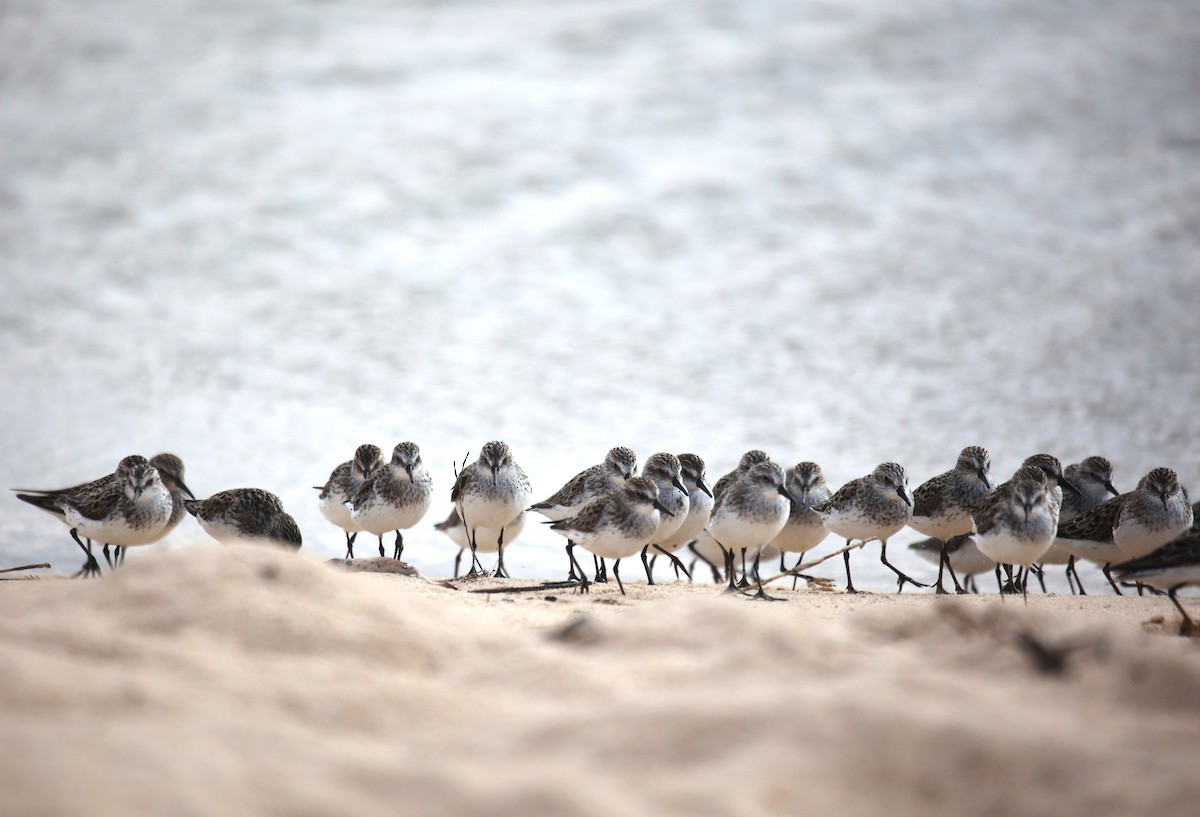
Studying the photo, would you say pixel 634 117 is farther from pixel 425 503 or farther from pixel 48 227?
pixel 425 503

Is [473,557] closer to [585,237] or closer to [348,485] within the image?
[348,485]

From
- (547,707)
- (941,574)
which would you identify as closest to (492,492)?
(941,574)

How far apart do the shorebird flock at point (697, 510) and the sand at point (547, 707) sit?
2.37 metres

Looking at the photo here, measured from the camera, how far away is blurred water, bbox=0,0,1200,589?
13383mm

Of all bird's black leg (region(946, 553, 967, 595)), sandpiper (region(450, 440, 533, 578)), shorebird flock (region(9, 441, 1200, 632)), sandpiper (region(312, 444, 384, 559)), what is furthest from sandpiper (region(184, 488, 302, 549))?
bird's black leg (region(946, 553, 967, 595))

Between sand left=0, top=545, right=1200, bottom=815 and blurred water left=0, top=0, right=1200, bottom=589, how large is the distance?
17.5 feet

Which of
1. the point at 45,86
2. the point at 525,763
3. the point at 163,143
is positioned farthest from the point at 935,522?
the point at 45,86

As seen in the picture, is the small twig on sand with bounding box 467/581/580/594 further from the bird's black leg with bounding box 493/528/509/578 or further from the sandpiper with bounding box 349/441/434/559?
the sandpiper with bounding box 349/441/434/559

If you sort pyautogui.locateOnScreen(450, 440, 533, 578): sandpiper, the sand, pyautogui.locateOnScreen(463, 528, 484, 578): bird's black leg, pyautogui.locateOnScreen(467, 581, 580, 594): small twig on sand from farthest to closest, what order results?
pyautogui.locateOnScreen(463, 528, 484, 578): bird's black leg → pyautogui.locateOnScreen(450, 440, 533, 578): sandpiper → pyautogui.locateOnScreen(467, 581, 580, 594): small twig on sand → the sand

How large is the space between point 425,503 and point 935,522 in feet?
13.0

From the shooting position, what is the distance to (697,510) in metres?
8.78

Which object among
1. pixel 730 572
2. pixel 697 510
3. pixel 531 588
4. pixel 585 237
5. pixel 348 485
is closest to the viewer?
pixel 531 588

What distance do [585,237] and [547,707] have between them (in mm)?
16203

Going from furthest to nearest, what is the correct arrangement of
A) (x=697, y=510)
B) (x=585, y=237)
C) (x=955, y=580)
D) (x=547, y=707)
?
(x=585, y=237) < (x=955, y=580) < (x=697, y=510) < (x=547, y=707)
